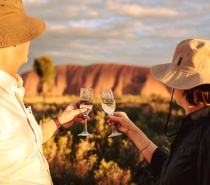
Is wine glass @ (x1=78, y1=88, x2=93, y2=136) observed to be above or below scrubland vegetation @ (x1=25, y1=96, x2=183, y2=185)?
above

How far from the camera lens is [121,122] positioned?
4.17m

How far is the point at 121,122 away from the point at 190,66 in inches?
46.0

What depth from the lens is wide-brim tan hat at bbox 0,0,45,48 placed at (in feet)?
10.0

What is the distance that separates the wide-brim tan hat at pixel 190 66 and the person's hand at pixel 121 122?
916mm

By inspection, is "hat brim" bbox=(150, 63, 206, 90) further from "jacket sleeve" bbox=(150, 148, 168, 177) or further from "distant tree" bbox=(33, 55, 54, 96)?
"distant tree" bbox=(33, 55, 54, 96)

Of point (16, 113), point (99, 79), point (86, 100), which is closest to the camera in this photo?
point (16, 113)

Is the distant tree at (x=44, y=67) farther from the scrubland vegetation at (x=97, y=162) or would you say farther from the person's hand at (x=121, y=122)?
the person's hand at (x=121, y=122)

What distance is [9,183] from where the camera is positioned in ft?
9.70

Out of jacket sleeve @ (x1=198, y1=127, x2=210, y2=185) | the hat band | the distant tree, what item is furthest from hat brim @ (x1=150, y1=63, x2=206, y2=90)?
the distant tree

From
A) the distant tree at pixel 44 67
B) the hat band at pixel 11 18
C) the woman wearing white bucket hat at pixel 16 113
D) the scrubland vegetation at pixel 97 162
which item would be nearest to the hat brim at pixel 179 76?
the woman wearing white bucket hat at pixel 16 113

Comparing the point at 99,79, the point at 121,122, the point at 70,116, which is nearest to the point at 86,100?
the point at 70,116

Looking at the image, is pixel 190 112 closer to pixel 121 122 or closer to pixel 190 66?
pixel 190 66

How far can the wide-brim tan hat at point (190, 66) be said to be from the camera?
9.98ft

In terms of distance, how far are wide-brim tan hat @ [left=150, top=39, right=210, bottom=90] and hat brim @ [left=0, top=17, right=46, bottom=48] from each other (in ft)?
2.82
